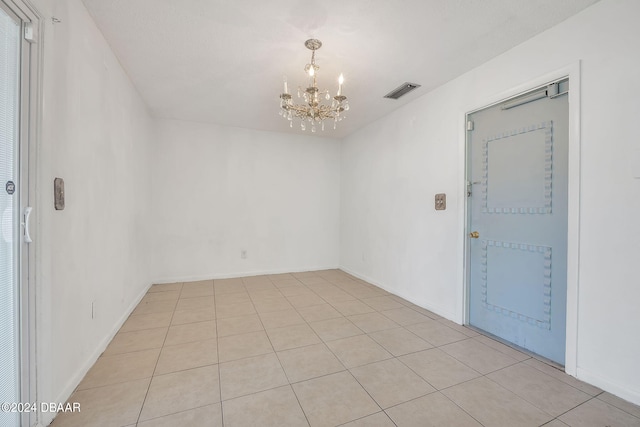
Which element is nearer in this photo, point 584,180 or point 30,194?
point 30,194

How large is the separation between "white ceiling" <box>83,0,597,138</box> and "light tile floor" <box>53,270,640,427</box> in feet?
8.87

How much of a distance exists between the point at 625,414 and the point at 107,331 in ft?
12.7

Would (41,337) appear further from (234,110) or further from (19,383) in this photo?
(234,110)

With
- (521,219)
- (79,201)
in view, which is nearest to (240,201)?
(79,201)

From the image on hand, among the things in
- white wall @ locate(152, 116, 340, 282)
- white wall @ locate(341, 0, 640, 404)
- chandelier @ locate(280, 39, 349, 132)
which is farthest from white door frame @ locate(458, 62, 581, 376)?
white wall @ locate(152, 116, 340, 282)

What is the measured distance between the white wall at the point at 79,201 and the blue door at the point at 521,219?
11.3ft

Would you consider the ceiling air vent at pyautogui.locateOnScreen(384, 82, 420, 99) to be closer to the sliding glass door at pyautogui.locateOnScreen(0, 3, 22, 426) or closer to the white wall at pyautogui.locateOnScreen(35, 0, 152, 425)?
the white wall at pyautogui.locateOnScreen(35, 0, 152, 425)

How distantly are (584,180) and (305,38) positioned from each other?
242 cm

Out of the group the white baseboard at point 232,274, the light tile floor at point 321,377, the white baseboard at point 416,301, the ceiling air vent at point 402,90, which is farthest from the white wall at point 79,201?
the white baseboard at point 416,301

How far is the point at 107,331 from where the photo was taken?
236cm

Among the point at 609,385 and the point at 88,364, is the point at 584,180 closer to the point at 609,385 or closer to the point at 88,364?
the point at 609,385

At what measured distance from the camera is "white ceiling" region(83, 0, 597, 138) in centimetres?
190

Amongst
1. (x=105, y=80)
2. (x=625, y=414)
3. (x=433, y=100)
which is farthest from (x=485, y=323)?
(x=105, y=80)

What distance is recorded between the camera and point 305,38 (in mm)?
2215
